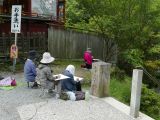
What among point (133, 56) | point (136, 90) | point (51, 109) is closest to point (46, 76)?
→ point (51, 109)

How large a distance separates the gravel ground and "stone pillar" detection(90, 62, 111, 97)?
0.39 meters

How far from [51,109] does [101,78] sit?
221 centimetres

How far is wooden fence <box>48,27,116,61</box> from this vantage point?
67.4 feet

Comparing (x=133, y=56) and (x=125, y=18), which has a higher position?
(x=125, y=18)

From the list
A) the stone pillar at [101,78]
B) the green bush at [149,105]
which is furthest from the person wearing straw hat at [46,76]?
the green bush at [149,105]

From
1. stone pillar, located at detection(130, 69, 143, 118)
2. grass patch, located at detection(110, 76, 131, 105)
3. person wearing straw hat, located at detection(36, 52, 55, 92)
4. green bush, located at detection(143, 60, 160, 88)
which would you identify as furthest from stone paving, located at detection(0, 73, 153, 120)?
green bush, located at detection(143, 60, 160, 88)

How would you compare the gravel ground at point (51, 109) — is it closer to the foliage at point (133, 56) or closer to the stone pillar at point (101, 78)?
the stone pillar at point (101, 78)

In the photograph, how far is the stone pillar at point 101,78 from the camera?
10508 mm

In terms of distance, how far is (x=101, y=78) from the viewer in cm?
1056

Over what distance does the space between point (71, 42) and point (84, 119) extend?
13.6 m

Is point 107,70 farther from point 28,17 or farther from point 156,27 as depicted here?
point 28,17

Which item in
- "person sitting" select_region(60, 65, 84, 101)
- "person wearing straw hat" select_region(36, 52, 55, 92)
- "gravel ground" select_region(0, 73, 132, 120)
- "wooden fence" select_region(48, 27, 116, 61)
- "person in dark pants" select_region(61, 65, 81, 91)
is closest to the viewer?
"gravel ground" select_region(0, 73, 132, 120)

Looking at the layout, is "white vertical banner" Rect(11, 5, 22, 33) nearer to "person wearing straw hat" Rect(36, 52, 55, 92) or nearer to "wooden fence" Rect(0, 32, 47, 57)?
"wooden fence" Rect(0, 32, 47, 57)

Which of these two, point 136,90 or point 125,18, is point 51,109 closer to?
point 136,90
